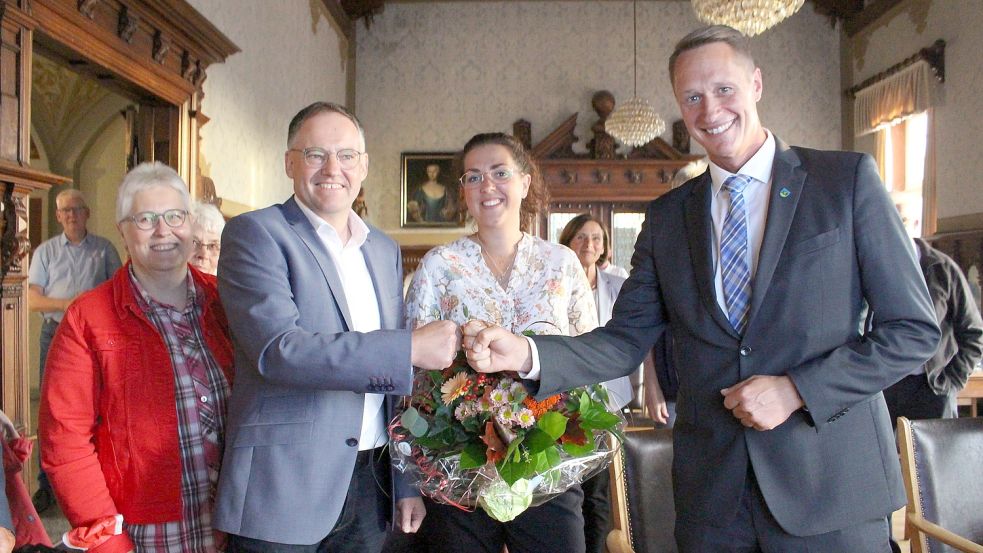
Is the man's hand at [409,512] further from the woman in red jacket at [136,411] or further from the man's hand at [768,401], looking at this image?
the man's hand at [768,401]

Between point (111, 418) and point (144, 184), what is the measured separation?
61 centimetres

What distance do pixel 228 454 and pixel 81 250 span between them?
156 inches

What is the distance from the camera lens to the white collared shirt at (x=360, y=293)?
173 centimetres

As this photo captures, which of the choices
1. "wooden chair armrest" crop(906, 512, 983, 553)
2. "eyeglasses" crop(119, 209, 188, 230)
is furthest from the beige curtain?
"eyeglasses" crop(119, 209, 188, 230)

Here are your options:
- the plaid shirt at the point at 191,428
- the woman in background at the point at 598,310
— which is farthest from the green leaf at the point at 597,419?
the plaid shirt at the point at 191,428

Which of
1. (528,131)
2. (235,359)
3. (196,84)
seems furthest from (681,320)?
(528,131)

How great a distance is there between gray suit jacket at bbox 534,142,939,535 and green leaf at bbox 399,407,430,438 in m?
0.58

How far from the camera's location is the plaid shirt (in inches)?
66.4

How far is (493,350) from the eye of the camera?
1.53m

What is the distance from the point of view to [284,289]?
1.56 metres

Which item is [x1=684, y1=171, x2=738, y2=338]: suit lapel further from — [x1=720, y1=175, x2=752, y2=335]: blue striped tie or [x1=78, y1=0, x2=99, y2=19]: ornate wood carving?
[x1=78, y1=0, x2=99, y2=19]: ornate wood carving

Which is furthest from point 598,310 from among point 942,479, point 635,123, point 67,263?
point 635,123

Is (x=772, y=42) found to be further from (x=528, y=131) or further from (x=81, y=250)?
(x=81, y=250)

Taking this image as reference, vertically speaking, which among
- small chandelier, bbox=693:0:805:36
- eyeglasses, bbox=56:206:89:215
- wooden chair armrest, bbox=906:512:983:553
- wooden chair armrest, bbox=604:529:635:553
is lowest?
wooden chair armrest, bbox=906:512:983:553
